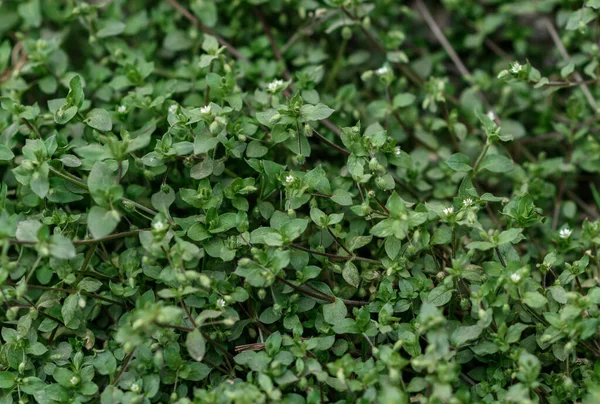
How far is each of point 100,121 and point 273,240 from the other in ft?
2.35

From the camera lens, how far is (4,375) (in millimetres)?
1899

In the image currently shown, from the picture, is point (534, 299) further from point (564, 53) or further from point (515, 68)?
point (564, 53)

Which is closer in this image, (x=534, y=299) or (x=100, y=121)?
(x=534, y=299)

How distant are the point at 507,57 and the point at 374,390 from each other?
1.81m

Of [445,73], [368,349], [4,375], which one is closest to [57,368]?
[4,375]

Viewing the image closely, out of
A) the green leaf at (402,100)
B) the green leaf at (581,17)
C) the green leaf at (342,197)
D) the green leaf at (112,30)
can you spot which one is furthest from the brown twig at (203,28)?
the green leaf at (581,17)

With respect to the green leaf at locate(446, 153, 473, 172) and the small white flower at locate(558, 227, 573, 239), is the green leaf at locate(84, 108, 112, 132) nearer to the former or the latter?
the green leaf at locate(446, 153, 473, 172)

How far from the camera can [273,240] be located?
1872mm

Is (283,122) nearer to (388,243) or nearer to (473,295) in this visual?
(388,243)

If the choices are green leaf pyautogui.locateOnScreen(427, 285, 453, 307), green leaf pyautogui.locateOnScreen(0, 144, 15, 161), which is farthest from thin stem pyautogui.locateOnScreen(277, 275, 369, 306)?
green leaf pyautogui.locateOnScreen(0, 144, 15, 161)

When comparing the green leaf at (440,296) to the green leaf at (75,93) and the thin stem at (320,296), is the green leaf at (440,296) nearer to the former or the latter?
the thin stem at (320,296)

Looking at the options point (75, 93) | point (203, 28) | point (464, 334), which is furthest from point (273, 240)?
point (203, 28)

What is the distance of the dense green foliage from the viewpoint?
180 centimetres

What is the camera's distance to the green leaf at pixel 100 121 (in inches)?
81.2
